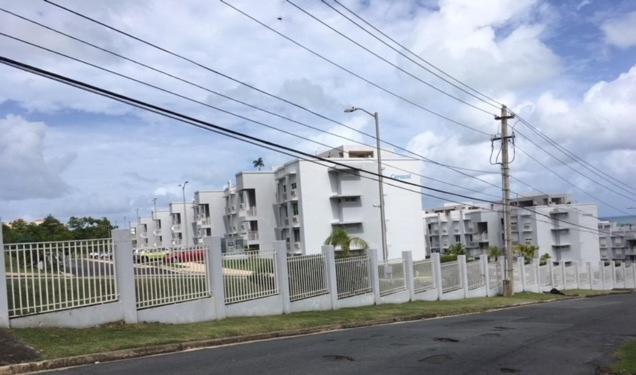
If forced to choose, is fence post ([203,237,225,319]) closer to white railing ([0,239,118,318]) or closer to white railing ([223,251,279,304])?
white railing ([223,251,279,304])

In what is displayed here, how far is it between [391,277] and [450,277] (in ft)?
21.9

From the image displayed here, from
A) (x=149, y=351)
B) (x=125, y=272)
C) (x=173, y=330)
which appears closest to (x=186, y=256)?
(x=125, y=272)

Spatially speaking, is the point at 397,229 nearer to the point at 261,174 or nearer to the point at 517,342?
the point at 261,174

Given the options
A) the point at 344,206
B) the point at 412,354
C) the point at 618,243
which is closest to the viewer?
the point at 412,354

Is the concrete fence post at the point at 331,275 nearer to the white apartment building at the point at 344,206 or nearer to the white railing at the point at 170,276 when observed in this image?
the white railing at the point at 170,276

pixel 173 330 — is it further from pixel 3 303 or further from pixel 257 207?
pixel 257 207

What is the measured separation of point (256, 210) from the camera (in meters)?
71.4

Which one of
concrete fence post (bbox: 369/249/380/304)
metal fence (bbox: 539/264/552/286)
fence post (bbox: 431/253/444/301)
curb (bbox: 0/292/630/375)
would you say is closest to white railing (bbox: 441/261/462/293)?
fence post (bbox: 431/253/444/301)

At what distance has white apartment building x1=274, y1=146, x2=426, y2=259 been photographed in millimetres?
62344

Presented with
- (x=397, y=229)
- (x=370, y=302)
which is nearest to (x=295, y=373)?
(x=370, y=302)

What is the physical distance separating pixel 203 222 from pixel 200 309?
246 ft

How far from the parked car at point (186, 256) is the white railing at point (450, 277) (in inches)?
659

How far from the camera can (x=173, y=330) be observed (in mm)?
14414

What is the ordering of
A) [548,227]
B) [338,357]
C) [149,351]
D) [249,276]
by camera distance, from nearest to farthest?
[338,357] < [149,351] < [249,276] < [548,227]
